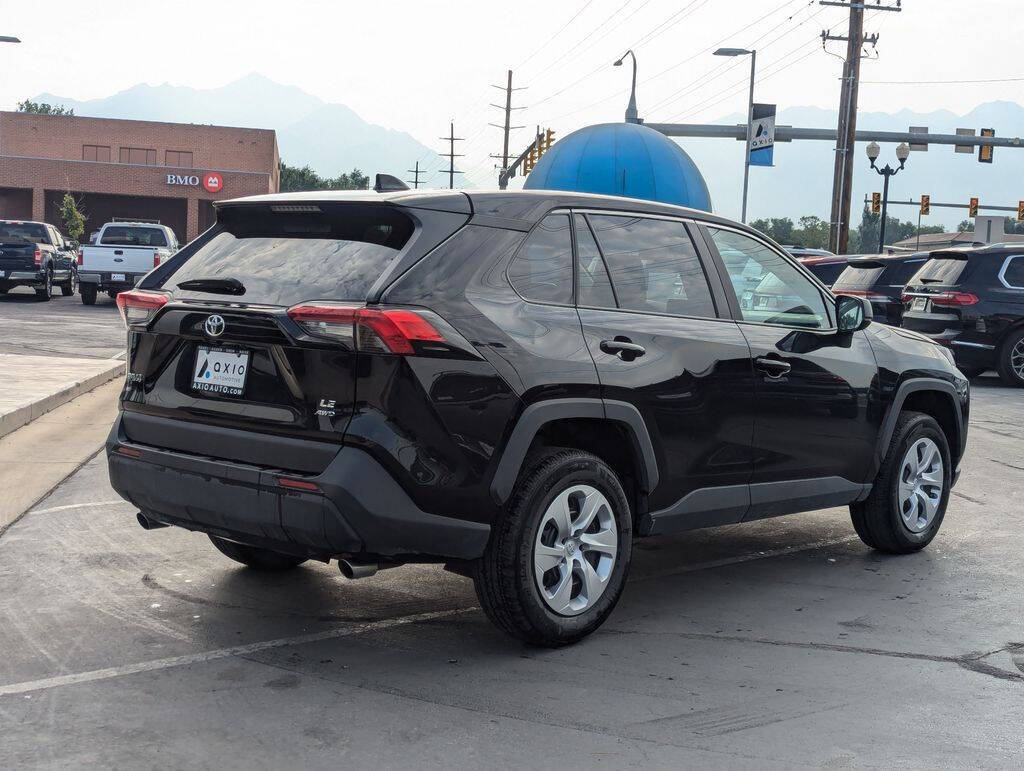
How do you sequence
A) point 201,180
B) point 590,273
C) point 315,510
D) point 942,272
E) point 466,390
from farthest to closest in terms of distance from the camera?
point 201,180 < point 942,272 < point 590,273 < point 466,390 < point 315,510

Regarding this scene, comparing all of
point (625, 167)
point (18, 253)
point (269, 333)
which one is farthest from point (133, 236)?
point (269, 333)

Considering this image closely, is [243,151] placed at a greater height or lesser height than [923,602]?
greater

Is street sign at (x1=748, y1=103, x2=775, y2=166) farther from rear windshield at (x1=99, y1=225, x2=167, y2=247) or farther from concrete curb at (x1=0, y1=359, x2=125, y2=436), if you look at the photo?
concrete curb at (x1=0, y1=359, x2=125, y2=436)

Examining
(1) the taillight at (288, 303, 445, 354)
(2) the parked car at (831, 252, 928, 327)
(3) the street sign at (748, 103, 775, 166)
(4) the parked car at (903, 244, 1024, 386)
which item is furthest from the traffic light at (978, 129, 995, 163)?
(1) the taillight at (288, 303, 445, 354)

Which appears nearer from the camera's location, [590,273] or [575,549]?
[575,549]

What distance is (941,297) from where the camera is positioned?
16906 millimetres

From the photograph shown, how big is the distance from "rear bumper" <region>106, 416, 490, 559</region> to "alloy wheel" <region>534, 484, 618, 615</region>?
13.0 inches

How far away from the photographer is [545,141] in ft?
165

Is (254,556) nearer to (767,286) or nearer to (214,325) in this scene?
(214,325)

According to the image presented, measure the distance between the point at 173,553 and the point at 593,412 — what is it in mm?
2598

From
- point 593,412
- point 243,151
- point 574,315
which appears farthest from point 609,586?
point 243,151

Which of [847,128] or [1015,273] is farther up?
[847,128]

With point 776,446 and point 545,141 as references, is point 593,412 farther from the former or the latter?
point 545,141

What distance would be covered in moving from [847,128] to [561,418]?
29724 mm
